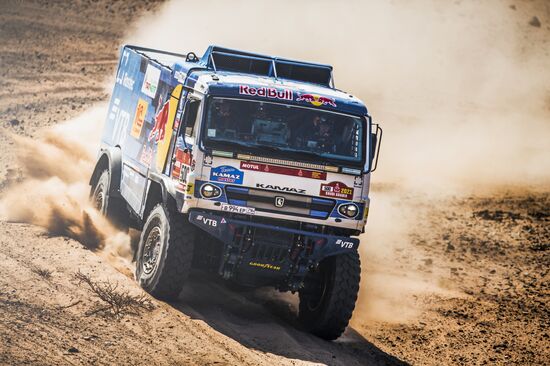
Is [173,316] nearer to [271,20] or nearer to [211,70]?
[211,70]

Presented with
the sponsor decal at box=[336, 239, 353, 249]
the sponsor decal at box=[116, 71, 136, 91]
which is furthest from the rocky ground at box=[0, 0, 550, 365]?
the sponsor decal at box=[116, 71, 136, 91]

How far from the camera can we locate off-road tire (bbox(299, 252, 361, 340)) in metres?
11.9

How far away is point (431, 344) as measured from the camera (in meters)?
13.2

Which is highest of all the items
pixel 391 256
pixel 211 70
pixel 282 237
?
pixel 211 70

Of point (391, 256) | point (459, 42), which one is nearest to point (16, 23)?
point (459, 42)

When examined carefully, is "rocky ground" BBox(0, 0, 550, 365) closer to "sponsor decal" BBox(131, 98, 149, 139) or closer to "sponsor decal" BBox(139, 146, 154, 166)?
"sponsor decal" BBox(139, 146, 154, 166)

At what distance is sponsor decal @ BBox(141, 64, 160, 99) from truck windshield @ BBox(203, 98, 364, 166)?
8.26 ft

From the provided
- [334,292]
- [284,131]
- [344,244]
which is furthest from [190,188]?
[334,292]

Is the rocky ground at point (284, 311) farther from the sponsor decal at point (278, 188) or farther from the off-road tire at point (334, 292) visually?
the sponsor decal at point (278, 188)

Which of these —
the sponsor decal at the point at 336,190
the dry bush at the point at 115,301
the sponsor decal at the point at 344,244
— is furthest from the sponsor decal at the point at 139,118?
the sponsor decal at the point at 344,244

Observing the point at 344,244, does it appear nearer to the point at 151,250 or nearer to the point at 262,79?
the point at 262,79

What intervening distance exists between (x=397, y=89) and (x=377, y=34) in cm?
437

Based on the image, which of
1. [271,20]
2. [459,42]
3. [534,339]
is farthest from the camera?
[459,42]

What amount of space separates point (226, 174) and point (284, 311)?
2.71 metres
